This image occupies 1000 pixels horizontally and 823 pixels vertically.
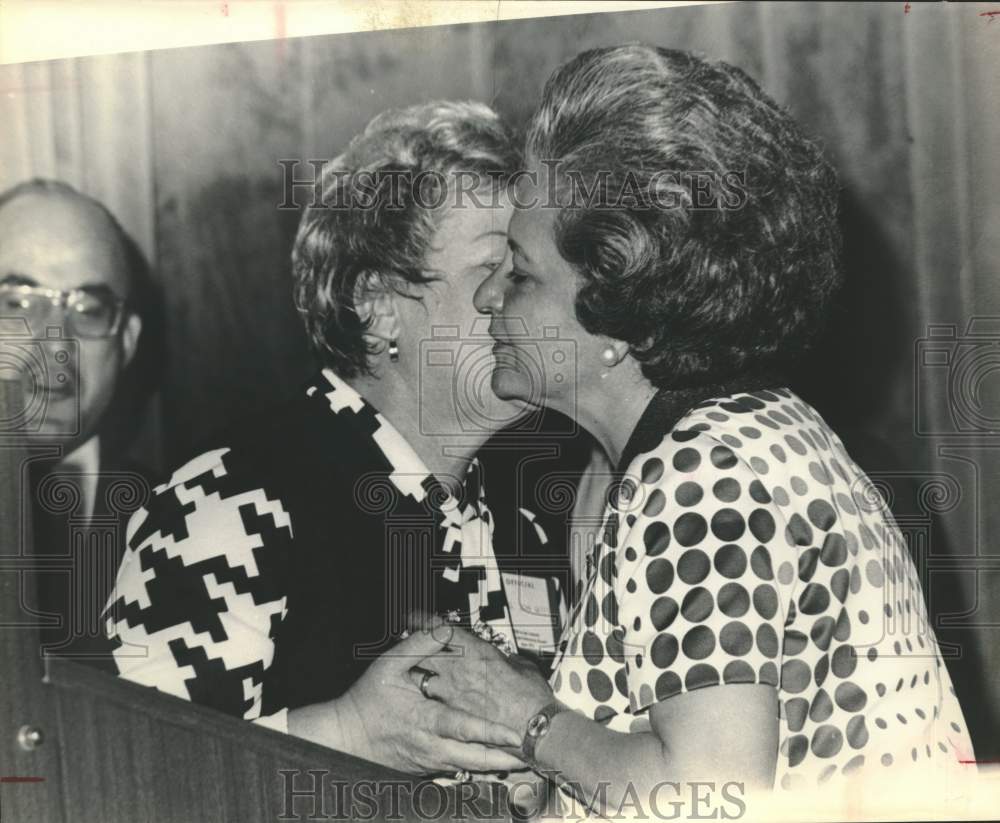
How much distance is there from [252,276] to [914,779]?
59.3 inches

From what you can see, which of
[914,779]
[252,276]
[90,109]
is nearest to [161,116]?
[90,109]

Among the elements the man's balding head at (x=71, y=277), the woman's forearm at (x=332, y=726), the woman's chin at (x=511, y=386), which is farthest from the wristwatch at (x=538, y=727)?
the man's balding head at (x=71, y=277)

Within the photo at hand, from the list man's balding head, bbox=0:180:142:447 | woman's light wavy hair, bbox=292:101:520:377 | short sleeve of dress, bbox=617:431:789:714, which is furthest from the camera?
man's balding head, bbox=0:180:142:447

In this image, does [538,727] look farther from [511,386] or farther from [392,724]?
[511,386]

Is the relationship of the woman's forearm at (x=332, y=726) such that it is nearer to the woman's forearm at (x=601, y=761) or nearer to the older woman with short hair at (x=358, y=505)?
the older woman with short hair at (x=358, y=505)

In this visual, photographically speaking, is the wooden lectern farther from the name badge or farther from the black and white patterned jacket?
the name badge

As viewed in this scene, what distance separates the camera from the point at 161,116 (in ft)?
7.49

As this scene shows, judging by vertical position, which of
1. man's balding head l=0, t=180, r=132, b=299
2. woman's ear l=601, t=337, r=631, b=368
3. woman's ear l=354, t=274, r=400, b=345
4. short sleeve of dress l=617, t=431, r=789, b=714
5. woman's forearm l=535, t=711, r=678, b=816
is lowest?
woman's forearm l=535, t=711, r=678, b=816

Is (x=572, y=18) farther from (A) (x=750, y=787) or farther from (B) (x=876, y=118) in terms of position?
(A) (x=750, y=787)

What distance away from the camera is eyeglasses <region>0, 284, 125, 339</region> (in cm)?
228

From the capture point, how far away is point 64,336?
229 centimetres

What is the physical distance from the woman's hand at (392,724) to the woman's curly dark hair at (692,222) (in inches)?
27.2

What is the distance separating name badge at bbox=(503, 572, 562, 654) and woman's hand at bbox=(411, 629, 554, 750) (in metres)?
0.05

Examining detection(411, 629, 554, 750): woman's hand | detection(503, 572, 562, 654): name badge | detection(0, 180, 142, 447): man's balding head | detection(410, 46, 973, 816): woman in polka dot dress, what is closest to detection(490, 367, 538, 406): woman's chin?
detection(410, 46, 973, 816): woman in polka dot dress
